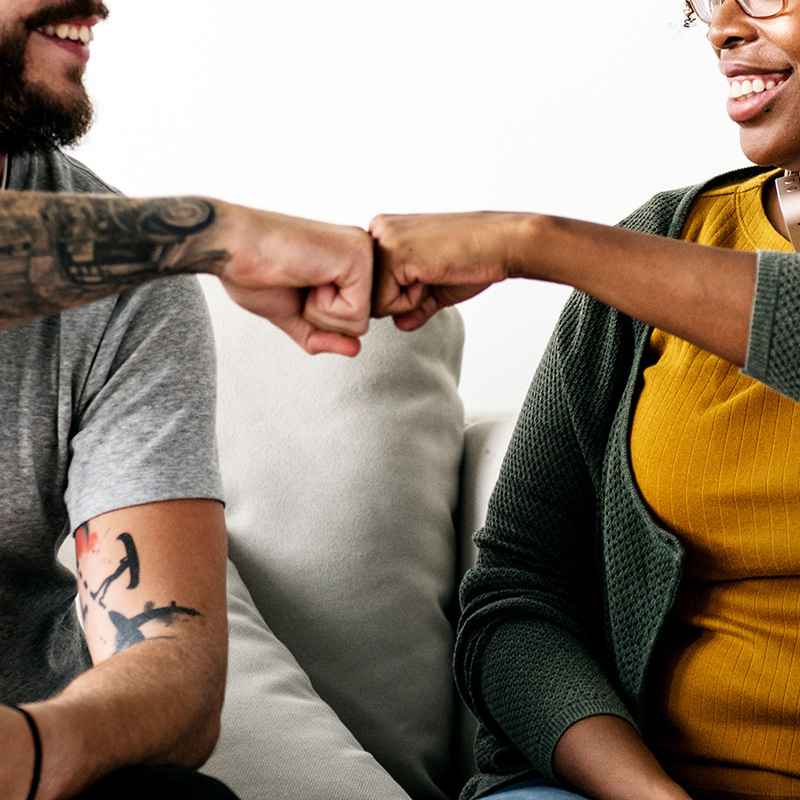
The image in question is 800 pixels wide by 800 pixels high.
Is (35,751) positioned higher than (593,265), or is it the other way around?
(593,265)

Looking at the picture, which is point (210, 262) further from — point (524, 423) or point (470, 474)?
point (470, 474)

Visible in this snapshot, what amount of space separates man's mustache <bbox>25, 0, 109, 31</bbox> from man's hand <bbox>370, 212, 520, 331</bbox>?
434 millimetres

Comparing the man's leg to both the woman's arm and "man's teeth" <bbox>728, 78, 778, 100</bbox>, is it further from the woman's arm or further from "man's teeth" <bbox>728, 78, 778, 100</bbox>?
"man's teeth" <bbox>728, 78, 778, 100</bbox>

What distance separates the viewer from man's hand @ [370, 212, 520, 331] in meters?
0.93

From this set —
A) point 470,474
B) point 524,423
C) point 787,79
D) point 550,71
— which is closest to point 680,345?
point 524,423

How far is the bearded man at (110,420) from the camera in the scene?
2.69 feet

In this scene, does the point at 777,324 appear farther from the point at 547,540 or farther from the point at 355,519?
the point at 355,519

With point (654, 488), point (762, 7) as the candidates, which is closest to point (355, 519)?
point (654, 488)

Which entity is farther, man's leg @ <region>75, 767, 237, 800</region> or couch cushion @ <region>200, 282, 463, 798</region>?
couch cushion @ <region>200, 282, 463, 798</region>

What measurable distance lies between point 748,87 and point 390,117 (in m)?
0.89

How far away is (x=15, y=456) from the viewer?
0.98m

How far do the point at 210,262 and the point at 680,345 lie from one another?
0.53 meters

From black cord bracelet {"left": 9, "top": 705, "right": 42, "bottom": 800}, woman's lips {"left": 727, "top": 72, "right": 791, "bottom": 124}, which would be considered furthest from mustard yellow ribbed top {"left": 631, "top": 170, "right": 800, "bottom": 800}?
black cord bracelet {"left": 9, "top": 705, "right": 42, "bottom": 800}

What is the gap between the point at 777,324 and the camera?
2.84ft
